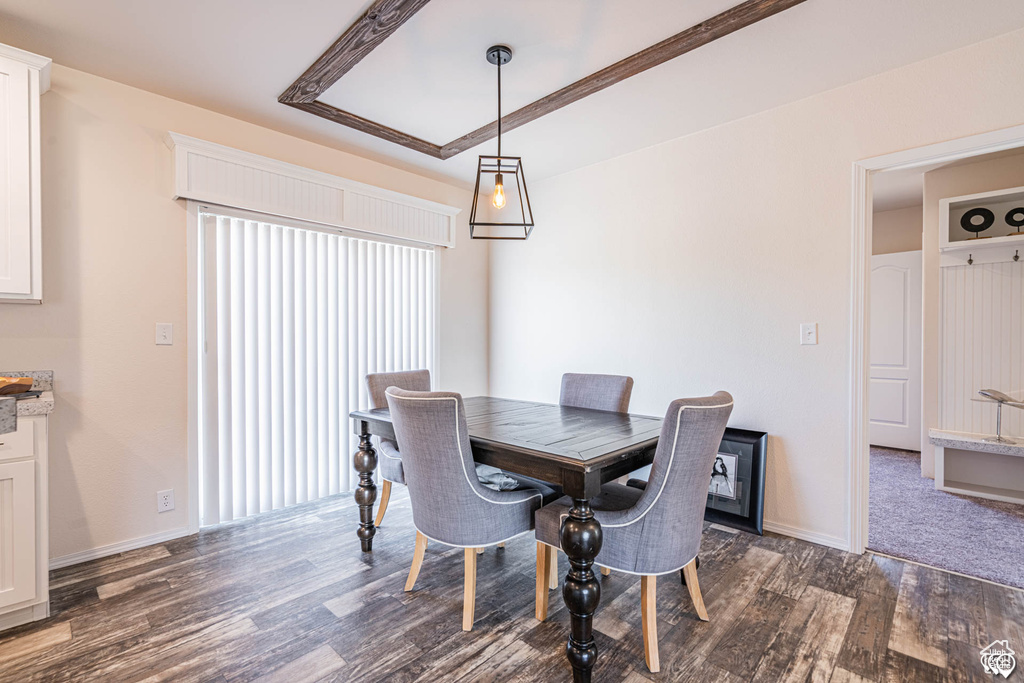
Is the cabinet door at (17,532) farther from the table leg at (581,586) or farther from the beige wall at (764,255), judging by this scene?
the beige wall at (764,255)

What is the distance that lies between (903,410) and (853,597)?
12.0ft

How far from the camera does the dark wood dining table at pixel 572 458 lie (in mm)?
1530

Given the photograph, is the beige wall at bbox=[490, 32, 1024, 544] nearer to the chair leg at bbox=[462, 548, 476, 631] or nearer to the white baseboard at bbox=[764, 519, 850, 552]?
the white baseboard at bbox=[764, 519, 850, 552]

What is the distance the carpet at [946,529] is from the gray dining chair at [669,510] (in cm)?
171

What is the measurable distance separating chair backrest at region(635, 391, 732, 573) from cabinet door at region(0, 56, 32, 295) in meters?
2.71

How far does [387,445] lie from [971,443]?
4059mm

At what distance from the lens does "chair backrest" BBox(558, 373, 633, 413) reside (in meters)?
2.66

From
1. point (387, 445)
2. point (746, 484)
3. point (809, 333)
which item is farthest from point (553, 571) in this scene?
point (809, 333)

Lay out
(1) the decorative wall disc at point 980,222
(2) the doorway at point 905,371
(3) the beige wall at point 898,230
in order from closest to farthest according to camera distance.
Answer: (2) the doorway at point 905,371 < (1) the decorative wall disc at point 980,222 < (3) the beige wall at point 898,230

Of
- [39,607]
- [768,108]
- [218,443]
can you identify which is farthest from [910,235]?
[39,607]

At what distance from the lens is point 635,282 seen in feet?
11.1

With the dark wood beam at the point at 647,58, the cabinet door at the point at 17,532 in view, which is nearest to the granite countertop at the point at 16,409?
the cabinet door at the point at 17,532

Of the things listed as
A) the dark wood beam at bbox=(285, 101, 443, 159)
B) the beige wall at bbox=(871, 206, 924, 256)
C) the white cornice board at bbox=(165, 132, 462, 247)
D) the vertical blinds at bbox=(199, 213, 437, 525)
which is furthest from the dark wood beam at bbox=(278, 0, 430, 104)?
the beige wall at bbox=(871, 206, 924, 256)

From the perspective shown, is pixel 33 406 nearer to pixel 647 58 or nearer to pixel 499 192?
pixel 499 192
